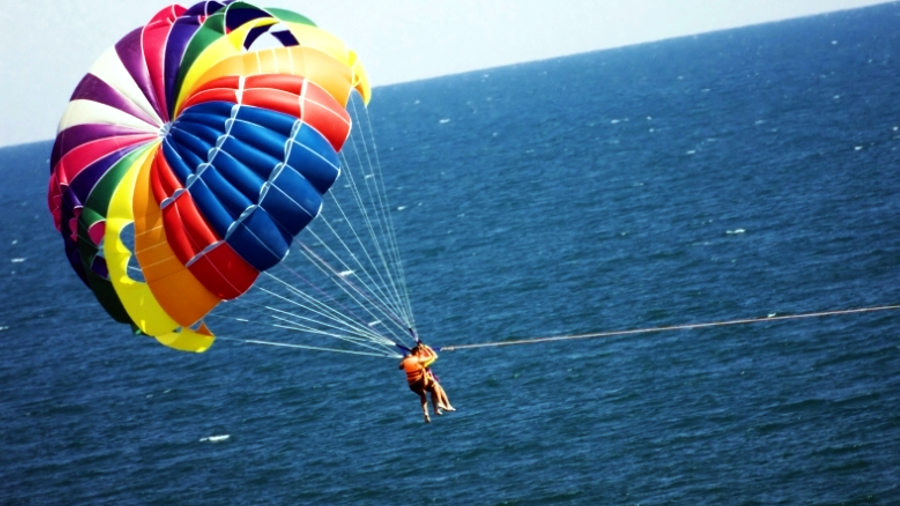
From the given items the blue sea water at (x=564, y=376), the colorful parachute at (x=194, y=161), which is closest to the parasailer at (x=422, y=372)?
the colorful parachute at (x=194, y=161)

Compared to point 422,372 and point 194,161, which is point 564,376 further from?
point 194,161

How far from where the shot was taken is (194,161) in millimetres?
26078

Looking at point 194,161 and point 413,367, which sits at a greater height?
point 194,161

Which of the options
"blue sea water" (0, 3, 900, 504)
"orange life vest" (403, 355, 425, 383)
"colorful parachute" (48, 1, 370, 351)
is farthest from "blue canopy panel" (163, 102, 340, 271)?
"blue sea water" (0, 3, 900, 504)

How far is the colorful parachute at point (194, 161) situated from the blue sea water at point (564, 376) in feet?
52.4

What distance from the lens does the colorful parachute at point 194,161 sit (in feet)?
85.6

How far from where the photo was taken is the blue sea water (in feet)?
132

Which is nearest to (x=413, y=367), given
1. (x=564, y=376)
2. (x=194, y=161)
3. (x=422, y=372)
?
(x=422, y=372)

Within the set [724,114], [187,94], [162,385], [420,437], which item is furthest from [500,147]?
[187,94]

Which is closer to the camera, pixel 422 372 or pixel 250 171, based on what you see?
pixel 250 171

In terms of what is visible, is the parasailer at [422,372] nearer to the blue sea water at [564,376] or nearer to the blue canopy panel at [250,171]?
the blue canopy panel at [250,171]

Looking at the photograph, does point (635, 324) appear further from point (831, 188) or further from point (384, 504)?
point (831, 188)

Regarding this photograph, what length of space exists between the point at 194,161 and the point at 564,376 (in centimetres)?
2497

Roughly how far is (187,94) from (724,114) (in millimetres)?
99973
